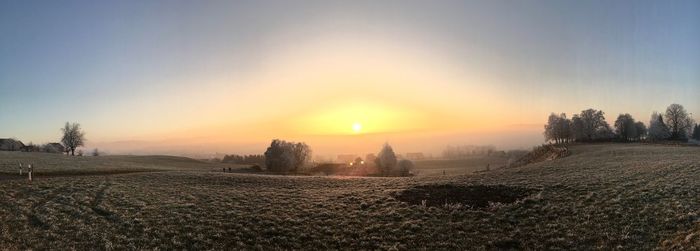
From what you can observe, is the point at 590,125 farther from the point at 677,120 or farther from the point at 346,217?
the point at 346,217

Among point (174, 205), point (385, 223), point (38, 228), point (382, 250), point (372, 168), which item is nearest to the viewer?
point (382, 250)

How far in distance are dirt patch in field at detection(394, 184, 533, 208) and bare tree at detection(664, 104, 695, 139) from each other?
11225 centimetres

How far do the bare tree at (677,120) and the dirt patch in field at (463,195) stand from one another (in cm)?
11225

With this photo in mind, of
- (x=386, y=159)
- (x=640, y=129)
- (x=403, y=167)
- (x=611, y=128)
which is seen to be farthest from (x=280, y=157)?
(x=640, y=129)

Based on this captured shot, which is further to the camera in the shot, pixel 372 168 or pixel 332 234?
pixel 372 168

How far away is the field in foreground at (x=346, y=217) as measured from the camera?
69.9 ft

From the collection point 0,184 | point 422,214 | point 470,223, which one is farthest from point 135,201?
point 470,223

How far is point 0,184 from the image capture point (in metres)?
34.7

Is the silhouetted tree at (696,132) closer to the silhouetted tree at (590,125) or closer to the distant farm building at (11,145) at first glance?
the silhouetted tree at (590,125)

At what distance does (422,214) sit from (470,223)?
3.23 m

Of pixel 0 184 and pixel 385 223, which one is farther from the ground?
pixel 0 184

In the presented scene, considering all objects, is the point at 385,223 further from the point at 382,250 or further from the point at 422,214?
the point at 382,250

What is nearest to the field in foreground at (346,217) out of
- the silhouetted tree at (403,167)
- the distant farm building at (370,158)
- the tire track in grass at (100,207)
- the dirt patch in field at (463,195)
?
the tire track in grass at (100,207)

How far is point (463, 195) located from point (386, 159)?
81372 mm
